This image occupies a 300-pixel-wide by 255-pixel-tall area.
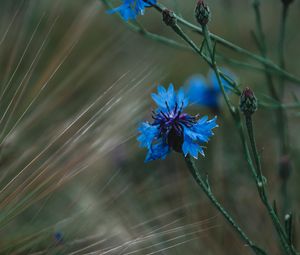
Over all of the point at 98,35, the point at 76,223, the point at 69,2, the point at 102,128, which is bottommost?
the point at 76,223

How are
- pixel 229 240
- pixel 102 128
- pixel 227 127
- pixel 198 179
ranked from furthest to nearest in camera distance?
pixel 227 127 < pixel 229 240 < pixel 102 128 < pixel 198 179

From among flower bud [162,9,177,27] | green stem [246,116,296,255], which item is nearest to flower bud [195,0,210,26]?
flower bud [162,9,177,27]

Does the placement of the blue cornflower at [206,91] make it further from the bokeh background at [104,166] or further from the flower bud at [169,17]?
the flower bud at [169,17]

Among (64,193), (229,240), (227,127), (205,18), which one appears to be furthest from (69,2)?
(205,18)

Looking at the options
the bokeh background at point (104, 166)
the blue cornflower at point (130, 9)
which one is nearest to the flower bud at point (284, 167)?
the bokeh background at point (104, 166)

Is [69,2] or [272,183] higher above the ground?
[69,2]

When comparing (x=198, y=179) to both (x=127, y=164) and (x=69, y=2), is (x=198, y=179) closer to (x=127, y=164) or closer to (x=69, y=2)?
(x=127, y=164)
